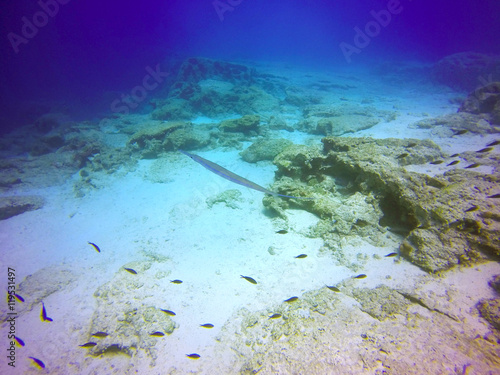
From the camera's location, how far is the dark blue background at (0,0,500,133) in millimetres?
27000

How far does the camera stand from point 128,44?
160ft

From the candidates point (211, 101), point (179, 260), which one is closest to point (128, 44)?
point (211, 101)

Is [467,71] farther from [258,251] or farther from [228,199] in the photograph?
[258,251]

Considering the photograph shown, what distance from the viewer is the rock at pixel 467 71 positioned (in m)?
19.9

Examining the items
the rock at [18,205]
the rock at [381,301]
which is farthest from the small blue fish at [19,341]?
the rock at [381,301]

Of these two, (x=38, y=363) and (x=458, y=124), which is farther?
(x=458, y=124)

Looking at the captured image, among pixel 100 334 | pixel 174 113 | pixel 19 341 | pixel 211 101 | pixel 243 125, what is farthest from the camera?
pixel 211 101

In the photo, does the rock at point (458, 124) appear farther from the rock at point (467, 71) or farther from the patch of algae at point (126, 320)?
the rock at point (467, 71)

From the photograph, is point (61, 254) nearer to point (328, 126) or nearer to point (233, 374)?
point (233, 374)

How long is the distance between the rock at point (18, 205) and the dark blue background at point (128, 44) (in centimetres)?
1511

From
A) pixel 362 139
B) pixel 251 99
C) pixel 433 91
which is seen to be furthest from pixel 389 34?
pixel 362 139

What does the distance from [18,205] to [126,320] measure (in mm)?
6580

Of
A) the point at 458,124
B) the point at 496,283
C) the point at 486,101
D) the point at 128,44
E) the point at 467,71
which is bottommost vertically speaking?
the point at 496,283

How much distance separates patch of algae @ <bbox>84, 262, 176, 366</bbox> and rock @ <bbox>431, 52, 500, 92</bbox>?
3160 cm
